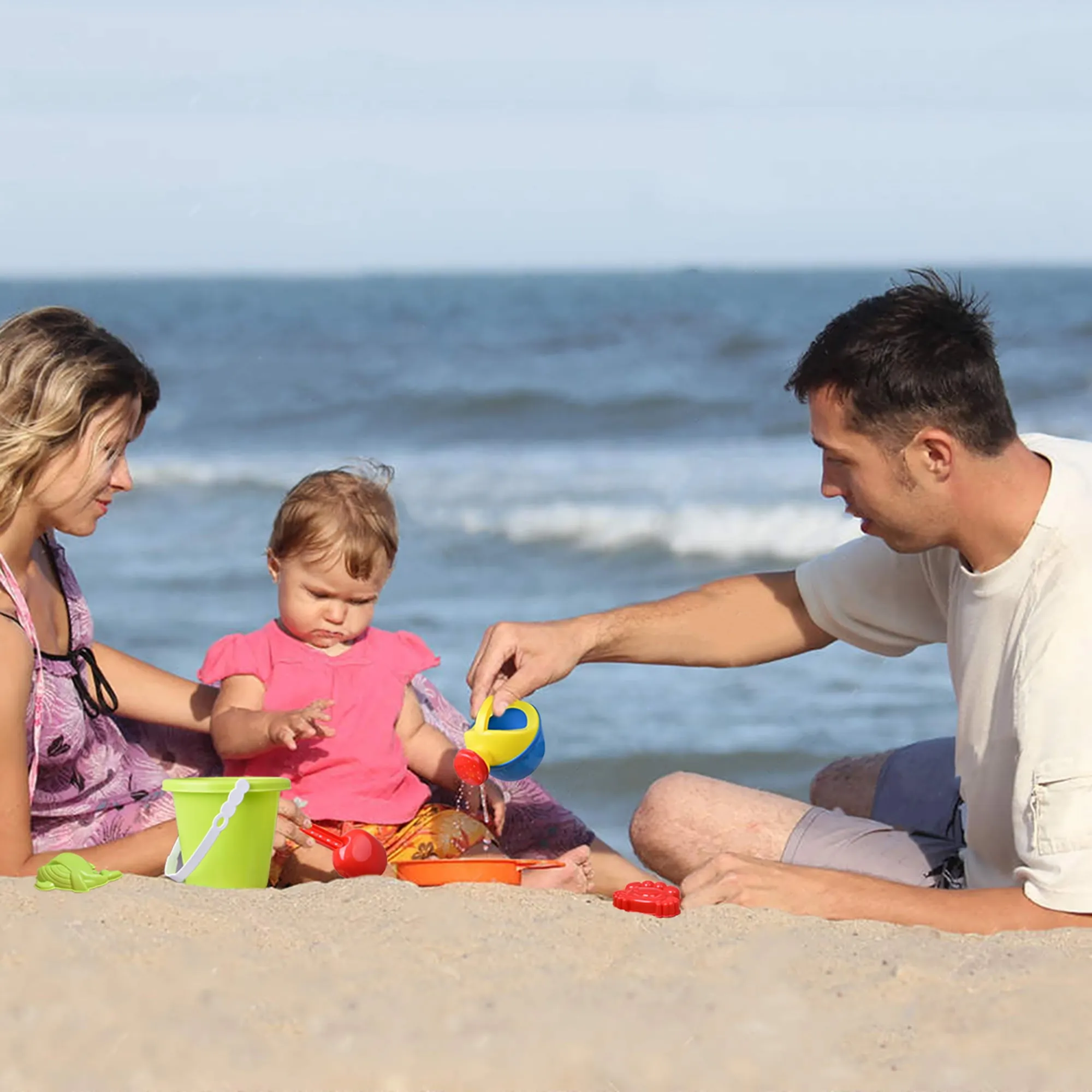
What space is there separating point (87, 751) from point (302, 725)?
0.59 metres

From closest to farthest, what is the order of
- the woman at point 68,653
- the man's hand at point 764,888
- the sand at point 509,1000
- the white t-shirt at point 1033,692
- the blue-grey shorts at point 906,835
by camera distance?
the sand at point 509,1000 → the white t-shirt at point 1033,692 → the man's hand at point 764,888 → the woman at point 68,653 → the blue-grey shorts at point 906,835

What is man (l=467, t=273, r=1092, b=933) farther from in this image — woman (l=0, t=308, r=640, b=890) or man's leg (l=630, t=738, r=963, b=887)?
woman (l=0, t=308, r=640, b=890)

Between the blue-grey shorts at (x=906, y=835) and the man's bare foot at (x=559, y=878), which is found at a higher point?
the blue-grey shorts at (x=906, y=835)

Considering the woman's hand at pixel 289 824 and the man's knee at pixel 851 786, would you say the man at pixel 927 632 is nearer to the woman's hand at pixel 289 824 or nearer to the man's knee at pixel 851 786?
the man's knee at pixel 851 786

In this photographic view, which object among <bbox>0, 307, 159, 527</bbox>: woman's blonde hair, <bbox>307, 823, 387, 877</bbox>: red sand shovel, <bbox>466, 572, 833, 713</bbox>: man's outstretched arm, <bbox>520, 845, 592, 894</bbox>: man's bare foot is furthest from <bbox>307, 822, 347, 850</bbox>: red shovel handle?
<bbox>0, 307, 159, 527</bbox>: woman's blonde hair

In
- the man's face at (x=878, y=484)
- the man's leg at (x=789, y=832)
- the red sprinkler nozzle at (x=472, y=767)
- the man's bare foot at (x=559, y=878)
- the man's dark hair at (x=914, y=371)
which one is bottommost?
the man's bare foot at (x=559, y=878)

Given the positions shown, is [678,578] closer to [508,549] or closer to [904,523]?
[508,549]

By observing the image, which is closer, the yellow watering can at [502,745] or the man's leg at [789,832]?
the yellow watering can at [502,745]

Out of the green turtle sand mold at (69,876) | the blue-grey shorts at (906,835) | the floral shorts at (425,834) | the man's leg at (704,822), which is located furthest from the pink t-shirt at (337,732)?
the blue-grey shorts at (906,835)

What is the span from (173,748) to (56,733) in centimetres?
57

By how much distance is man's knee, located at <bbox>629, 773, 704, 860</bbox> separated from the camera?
370 centimetres

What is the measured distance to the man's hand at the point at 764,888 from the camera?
294cm

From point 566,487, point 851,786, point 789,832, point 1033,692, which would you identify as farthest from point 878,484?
point 566,487

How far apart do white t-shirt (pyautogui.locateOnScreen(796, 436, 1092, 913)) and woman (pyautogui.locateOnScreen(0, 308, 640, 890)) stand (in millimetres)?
1094
